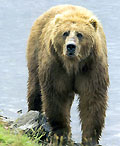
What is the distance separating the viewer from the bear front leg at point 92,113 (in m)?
11.7

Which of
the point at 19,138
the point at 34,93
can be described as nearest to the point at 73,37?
the point at 19,138

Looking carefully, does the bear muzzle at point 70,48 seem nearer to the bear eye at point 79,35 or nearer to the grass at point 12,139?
the bear eye at point 79,35

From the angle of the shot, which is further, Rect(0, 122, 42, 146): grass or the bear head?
the bear head

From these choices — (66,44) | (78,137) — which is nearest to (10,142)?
Result: (66,44)

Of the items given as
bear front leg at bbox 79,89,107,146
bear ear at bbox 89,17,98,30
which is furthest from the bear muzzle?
bear front leg at bbox 79,89,107,146

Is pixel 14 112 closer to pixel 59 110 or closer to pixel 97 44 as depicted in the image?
pixel 59 110

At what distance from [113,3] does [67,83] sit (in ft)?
92.0

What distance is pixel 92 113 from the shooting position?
11.8 m

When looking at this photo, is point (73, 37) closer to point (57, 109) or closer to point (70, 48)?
point (70, 48)

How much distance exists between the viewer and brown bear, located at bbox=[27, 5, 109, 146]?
11.1m

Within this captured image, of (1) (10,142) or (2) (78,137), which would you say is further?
(2) (78,137)

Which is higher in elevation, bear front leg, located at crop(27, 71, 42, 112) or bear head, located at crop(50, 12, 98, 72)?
bear head, located at crop(50, 12, 98, 72)

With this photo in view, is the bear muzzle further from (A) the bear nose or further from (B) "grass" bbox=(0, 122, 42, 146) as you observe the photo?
(B) "grass" bbox=(0, 122, 42, 146)

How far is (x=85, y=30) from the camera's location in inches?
440
